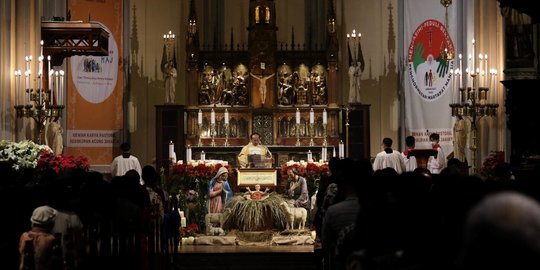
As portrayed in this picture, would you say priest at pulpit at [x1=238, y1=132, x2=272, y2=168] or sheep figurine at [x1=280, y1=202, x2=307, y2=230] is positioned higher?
priest at pulpit at [x1=238, y1=132, x2=272, y2=168]

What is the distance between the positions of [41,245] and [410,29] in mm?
19464

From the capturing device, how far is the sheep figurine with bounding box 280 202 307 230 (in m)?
17.9

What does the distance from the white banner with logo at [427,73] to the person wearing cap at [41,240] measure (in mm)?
17535

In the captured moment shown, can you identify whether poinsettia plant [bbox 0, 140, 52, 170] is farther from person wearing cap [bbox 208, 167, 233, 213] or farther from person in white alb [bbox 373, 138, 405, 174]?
person in white alb [bbox 373, 138, 405, 174]

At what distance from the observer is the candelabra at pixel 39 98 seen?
1572 centimetres

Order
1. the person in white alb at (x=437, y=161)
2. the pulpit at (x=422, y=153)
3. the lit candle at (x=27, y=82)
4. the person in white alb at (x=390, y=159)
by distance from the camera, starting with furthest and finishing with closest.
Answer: the person in white alb at (x=437, y=161), the person in white alb at (x=390, y=159), the pulpit at (x=422, y=153), the lit candle at (x=27, y=82)

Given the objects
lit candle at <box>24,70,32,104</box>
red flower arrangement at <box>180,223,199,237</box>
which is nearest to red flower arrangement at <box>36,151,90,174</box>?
lit candle at <box>24,70,32,104</box>

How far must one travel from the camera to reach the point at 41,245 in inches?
266

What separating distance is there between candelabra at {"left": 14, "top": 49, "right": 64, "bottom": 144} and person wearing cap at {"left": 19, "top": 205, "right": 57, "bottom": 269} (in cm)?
902

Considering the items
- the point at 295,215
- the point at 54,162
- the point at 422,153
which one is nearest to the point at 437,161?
the point at 422,153

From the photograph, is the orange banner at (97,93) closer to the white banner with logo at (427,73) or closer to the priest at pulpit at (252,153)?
the priest at pulpit at (252,153)

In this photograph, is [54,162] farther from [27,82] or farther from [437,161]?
[437,161]

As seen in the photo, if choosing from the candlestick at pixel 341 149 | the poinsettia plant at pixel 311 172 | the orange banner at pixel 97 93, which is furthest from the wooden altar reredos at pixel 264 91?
the poinsettia plant at pixel 311 172

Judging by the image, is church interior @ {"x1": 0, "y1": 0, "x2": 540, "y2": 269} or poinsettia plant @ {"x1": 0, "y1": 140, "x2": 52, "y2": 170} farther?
poinsettia plant @ {"x1": 0, "y1": 140, "x2": 52, "y2": 170}
